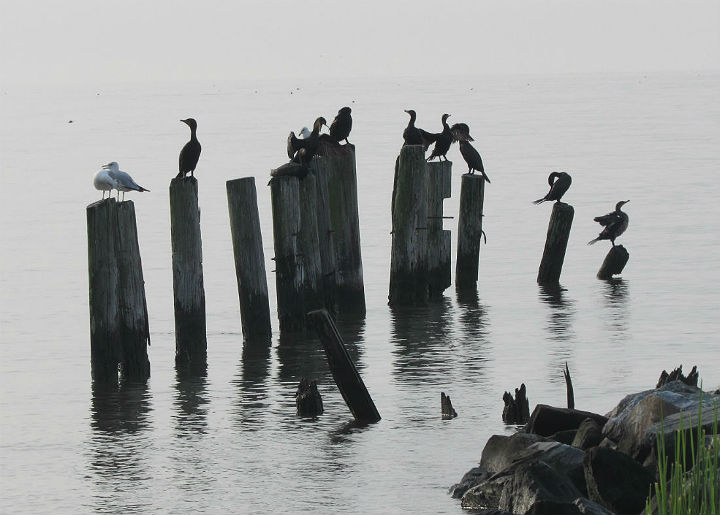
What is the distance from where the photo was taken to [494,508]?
10648mm

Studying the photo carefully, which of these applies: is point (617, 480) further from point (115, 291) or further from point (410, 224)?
point (410, 224)

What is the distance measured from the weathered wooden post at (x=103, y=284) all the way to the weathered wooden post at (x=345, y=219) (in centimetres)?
419

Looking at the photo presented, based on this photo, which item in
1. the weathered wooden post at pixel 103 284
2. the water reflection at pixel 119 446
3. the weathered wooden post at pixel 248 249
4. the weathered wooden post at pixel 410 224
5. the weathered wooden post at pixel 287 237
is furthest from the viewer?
the weathered wooden post at pixel 410 224

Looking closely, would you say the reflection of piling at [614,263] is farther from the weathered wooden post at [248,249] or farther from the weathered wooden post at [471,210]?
the weathered wooden post at [248,249]

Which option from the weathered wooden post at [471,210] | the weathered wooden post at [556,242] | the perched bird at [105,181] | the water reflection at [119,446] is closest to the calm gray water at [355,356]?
the water reflection at [119,446]

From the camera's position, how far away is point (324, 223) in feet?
60.2

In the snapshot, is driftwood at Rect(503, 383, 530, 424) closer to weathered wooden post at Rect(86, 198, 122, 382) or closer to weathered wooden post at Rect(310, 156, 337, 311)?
weathered wooden post at Rect(86, 198, 122, 382)

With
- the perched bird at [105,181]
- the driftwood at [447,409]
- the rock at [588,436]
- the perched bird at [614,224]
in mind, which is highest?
the perched bird at [105,181]

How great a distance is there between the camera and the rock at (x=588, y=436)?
11367 mm

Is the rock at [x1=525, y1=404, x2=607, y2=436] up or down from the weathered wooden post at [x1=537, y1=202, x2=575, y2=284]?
down

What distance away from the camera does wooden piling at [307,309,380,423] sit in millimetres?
13320

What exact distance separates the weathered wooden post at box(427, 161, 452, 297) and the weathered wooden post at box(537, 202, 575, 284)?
1.94 meters

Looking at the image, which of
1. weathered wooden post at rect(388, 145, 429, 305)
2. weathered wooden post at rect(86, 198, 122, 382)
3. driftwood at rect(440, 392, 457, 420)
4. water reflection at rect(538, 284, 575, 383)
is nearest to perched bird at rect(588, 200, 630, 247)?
water reflection at rect(538, 284, 575, 383)

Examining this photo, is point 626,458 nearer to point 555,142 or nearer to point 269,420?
point 269,420
